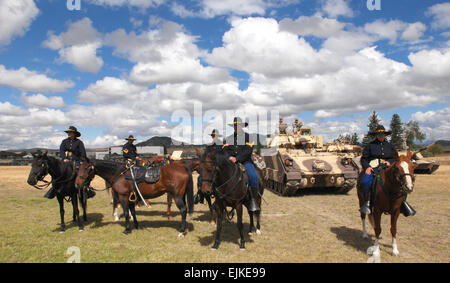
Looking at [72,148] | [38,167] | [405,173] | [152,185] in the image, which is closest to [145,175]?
[152,185]

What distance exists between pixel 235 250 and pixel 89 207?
8.38m

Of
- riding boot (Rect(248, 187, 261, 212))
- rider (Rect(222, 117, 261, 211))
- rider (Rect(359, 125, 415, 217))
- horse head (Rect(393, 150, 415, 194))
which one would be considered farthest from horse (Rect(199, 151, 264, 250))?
horse head (Rect(393, 150, 415, 194))

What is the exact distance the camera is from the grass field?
613 cm

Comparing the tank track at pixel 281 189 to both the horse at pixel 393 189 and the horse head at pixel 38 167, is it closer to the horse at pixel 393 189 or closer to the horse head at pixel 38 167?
the horse at pixel 393 189

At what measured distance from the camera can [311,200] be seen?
43.2 ft

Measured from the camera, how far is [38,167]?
7816mm

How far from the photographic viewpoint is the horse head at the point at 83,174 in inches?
307

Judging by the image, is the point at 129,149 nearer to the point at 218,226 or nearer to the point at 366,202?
the point at 218,226

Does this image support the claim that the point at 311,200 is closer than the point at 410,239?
No

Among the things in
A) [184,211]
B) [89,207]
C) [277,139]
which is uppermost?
[277,139]

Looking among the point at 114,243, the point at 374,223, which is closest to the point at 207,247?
the point at 114,243

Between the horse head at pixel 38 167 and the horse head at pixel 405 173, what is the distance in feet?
27.6

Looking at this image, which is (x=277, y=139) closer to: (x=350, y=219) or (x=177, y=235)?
(x=350, y=219)
